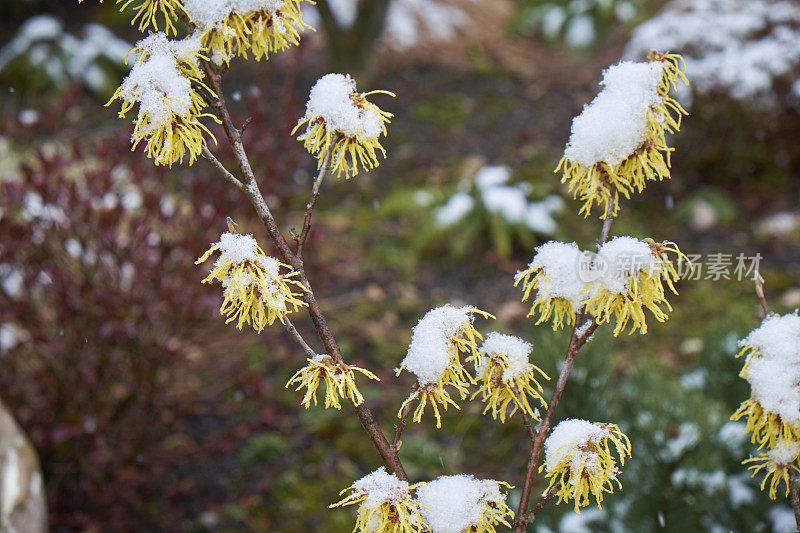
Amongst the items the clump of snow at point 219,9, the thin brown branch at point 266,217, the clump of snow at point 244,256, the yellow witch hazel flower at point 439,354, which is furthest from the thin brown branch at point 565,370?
the clump of snow at point 219,9

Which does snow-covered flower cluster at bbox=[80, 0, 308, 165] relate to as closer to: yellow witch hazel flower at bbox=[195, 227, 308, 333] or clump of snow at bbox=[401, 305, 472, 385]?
yellow witch hazel flower at bbox=[195, 227, 308, 333]

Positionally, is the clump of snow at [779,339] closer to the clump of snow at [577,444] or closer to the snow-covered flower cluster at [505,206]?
the clump of snow at [577,444]

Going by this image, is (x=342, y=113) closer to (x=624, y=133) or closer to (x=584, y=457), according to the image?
(x=624, y=133)

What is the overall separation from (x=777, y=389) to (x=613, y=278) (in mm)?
349

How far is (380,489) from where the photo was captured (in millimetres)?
A: 919

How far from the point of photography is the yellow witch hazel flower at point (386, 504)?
0.89 metres

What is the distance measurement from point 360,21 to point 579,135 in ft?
21.2

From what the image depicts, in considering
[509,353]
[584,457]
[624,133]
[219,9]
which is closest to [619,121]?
[624,133]

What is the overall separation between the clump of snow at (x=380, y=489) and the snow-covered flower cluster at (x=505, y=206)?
369 centimetres

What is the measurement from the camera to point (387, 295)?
167 inches

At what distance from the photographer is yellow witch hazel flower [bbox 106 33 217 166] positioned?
88 cm

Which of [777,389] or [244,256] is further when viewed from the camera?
[777,389]

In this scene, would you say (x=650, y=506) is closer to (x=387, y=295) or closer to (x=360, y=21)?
(x=387, y=295)

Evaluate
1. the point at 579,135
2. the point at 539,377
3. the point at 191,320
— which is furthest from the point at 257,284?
the point at 191,320
